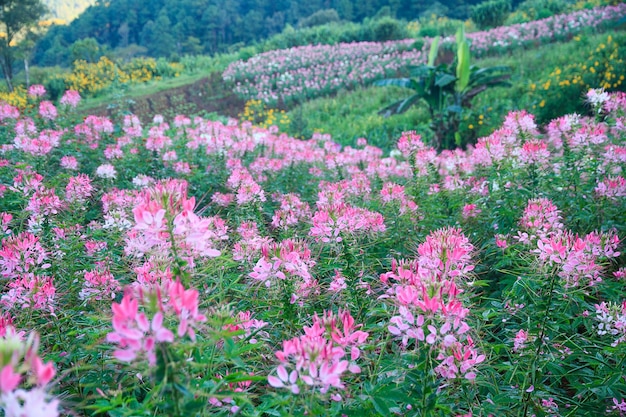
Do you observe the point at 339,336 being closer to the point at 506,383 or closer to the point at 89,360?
the point at 506,383

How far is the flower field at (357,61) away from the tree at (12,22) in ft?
29.6

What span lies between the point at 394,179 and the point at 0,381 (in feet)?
12.0

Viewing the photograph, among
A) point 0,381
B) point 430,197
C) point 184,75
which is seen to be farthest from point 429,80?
point 184,75

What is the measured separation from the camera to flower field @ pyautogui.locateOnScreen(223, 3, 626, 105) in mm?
12094

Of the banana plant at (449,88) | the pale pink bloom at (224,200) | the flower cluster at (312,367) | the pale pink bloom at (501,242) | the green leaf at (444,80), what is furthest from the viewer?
the banana plant at (449,88)

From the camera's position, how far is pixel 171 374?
79 cm

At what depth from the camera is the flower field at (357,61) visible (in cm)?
1209

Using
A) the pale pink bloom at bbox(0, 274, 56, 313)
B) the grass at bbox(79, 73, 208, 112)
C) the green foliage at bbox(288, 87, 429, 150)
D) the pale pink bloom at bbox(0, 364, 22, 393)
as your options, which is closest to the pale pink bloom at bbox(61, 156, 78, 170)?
the pale pink bloom at bbox(0, 274, 56, 313)

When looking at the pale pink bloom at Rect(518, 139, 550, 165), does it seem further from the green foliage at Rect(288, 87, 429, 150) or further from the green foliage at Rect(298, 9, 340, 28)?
the green foliage at Rect(298, 9, 340, 28)

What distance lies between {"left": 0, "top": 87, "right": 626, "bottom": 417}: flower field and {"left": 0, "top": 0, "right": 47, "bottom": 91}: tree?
16.6 meters

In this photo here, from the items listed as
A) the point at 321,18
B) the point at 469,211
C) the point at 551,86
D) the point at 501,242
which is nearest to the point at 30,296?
the point at 501,242

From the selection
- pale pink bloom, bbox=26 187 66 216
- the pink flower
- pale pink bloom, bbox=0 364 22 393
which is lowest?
pale pink bloom, bbox=26 187 66 216

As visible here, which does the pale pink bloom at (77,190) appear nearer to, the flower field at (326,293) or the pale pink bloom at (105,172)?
the flower field at (326,293)

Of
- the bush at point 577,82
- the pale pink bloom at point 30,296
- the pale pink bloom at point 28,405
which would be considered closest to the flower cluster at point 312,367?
the pale pink bloom at point 28,405
